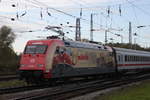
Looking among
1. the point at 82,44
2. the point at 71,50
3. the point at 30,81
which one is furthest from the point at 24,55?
the point at 82,44

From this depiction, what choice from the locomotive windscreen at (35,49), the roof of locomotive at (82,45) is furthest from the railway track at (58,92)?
the roof of locomotive at (82,45)

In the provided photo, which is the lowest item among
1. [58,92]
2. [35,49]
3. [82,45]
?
[58,92]

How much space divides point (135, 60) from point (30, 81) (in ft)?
60.9

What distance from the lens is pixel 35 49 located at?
2178cm

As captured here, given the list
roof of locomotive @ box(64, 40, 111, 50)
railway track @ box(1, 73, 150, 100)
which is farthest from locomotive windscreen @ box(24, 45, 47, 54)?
railway track @ box(1, 73, 150, 100)

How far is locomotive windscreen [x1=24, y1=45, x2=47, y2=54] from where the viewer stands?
21.2 m

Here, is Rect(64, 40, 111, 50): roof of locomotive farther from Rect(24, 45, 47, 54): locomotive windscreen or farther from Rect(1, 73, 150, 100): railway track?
Rect(1, 73, 150, 100): railway track

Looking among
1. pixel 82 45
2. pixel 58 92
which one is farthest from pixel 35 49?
pixel 58 92

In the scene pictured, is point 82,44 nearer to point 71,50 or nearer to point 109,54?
point 71,50

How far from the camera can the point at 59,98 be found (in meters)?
14.4

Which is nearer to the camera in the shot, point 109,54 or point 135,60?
point 109,54

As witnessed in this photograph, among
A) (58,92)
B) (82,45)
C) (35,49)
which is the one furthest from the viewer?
(82,45)

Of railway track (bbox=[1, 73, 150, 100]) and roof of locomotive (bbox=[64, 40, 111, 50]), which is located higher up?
roof of locomotive (bbox=[64, 40, 111, 50])

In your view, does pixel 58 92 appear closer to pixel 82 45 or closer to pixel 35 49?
pixel 35 49
